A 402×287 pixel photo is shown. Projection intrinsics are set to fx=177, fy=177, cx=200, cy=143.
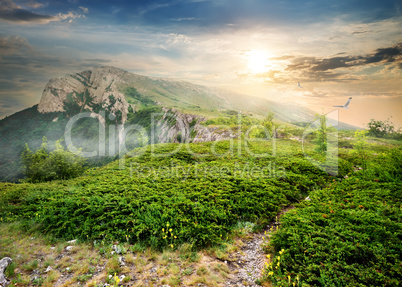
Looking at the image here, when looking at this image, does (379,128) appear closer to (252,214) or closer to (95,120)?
(252,214)

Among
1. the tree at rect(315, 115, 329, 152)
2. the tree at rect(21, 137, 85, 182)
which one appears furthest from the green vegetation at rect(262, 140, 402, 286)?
the tree at rect(21, 137, 85, 182)

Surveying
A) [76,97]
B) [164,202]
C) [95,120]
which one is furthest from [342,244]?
[76,97]

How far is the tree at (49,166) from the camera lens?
50.8ft

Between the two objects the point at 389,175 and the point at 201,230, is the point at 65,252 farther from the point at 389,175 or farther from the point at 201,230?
the point at 389,175

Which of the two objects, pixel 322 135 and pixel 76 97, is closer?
pixel 322 135

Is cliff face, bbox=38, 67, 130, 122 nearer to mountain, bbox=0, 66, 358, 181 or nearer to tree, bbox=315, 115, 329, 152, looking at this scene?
mountain, bbox=0, 66, 358, 181

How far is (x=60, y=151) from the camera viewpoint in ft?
55.3

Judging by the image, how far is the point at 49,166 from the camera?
15.9m

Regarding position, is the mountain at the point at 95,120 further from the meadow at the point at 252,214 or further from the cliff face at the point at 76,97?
the meadow at the point at 252,214

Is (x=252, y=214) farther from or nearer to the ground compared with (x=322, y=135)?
nearer to the ground

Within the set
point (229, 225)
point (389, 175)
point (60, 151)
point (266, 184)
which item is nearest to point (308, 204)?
point (266, 184)

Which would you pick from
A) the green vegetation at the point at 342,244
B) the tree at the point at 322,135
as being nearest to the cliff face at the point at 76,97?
the tree at the point at 322,135

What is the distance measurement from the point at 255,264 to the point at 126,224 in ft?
14.8

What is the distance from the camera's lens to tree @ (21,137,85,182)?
15.5 metres
